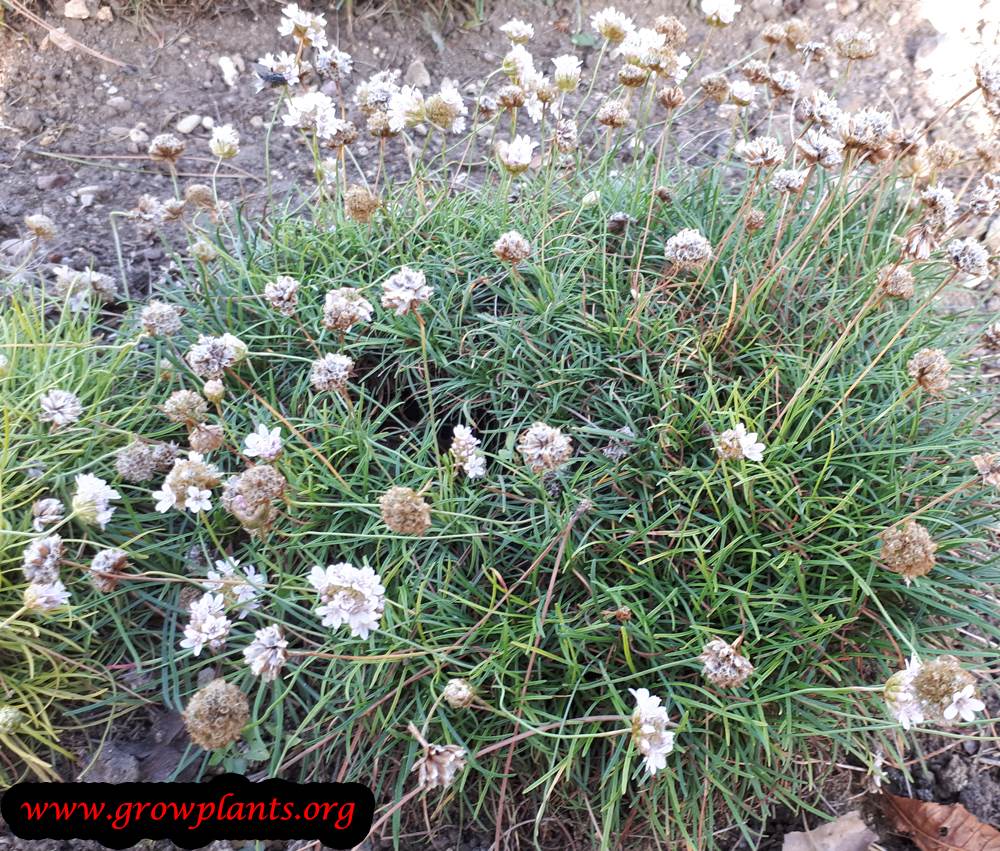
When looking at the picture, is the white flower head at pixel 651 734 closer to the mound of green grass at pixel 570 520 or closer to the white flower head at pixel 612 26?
the mound of green grass at pixel 570 520

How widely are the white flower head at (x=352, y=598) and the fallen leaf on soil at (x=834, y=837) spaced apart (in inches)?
36.8

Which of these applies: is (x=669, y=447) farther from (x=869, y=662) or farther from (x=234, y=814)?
(x=234, y=814)

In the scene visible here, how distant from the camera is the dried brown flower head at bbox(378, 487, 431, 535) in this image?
1330 millimetres

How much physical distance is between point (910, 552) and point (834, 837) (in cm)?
62

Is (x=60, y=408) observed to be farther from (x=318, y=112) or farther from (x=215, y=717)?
(x=318, y=112)

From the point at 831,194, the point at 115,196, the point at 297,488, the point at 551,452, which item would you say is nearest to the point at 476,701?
the point at 551,452

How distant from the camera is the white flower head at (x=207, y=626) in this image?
1.36 m

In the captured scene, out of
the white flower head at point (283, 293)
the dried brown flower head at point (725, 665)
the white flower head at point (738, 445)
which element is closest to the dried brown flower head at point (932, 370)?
the white flower head at point (738, 445)

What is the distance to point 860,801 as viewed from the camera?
1.66 m

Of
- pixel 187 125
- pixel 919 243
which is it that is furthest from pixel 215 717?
pixel 187 125

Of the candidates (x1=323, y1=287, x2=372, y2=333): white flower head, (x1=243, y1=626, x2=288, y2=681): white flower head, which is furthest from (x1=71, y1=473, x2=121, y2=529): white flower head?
(x1=323, y1=287, x2=372, y2=333): white flower head

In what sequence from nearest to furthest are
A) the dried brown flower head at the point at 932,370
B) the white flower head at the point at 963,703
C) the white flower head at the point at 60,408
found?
the white flower head at the point at 963,703, the dried brown flower head at the point at 932,370, the white flower head at the point at 60,408

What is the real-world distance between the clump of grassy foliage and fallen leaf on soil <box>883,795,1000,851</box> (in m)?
0.11

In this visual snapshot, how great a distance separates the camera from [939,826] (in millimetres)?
1572
